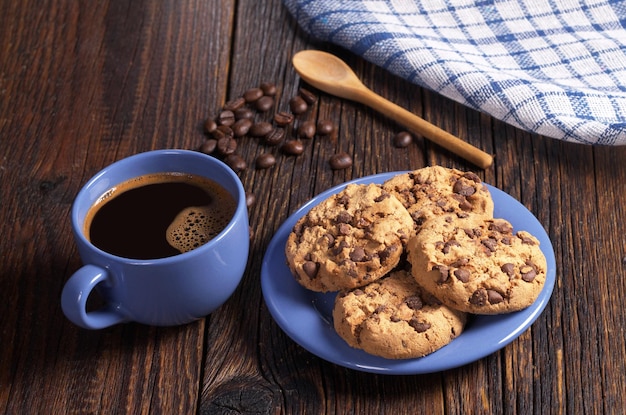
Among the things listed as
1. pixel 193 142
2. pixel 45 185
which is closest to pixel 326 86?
pixel 193 142

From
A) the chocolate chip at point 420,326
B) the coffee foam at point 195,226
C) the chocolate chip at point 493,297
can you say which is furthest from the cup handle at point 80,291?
the chocolate chip at point 493,297

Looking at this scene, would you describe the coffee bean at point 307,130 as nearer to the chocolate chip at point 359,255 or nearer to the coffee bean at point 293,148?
the coffee bean at point 293,148

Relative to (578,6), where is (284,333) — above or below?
below

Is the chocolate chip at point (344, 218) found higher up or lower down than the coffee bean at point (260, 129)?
higher up

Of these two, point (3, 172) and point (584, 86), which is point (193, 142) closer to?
point (3, 172)

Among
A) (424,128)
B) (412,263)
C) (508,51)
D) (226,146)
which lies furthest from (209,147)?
(508,51)
